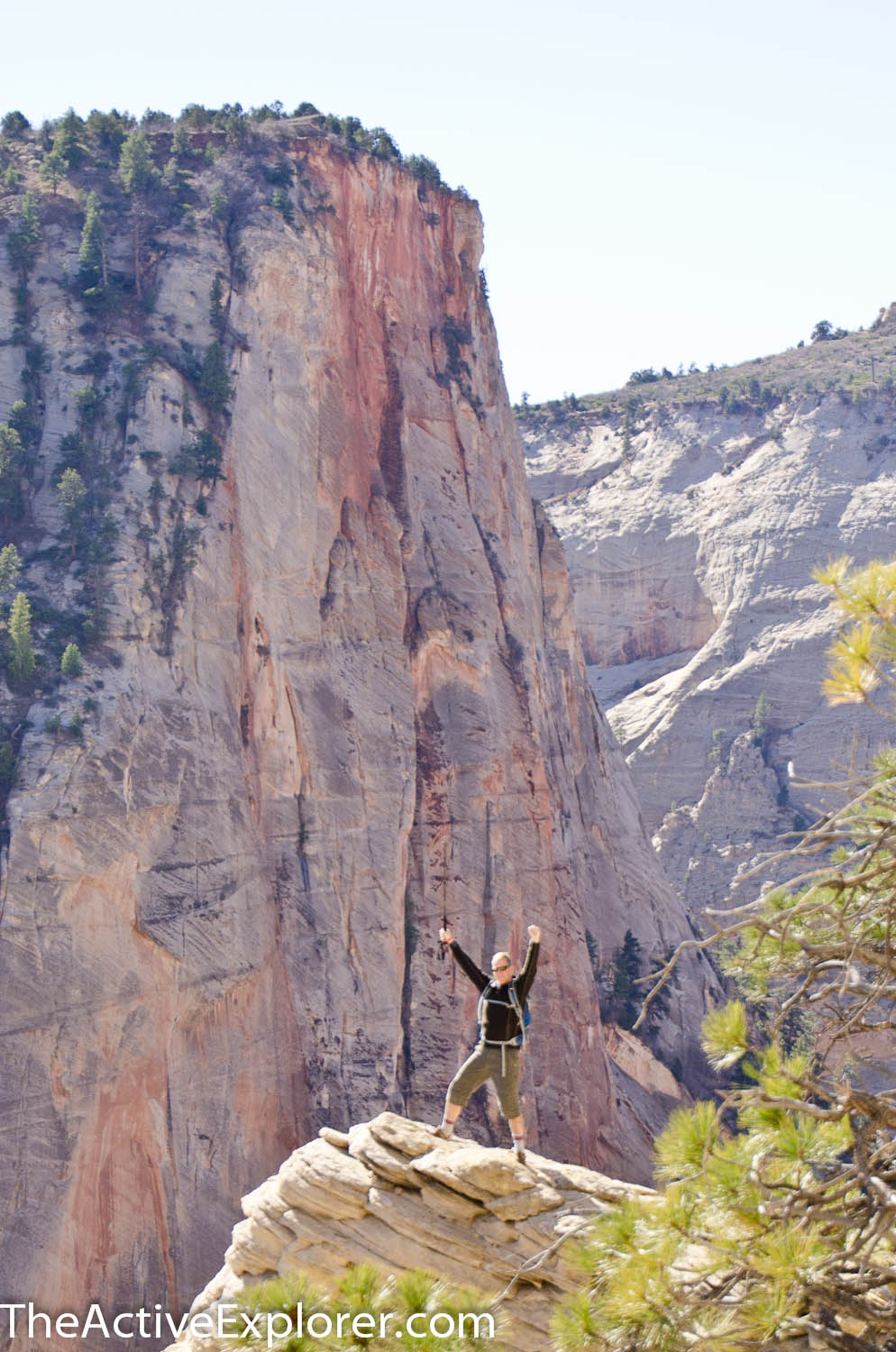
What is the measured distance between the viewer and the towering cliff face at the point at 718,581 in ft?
276

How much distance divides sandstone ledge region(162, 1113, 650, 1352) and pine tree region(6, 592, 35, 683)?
75.9 ft

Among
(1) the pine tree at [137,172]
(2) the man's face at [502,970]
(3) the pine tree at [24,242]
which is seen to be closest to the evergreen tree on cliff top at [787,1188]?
(2) the man's face at [502,970]

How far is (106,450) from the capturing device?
137 feet

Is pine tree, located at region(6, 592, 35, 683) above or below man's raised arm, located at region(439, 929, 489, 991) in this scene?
above

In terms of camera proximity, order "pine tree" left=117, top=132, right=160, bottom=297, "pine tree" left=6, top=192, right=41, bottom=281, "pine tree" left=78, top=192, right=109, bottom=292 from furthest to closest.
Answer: "pine tree" left=117, top=132, right=160, bottom=297 < "pine tree" left=6, top=192, right=41, bottom=281 < "pine tree" left=78, top=192, right=109, bottom=292

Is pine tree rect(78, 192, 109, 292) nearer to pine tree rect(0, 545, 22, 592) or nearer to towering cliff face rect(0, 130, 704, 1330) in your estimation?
towering cliff face rect(0, 130, 704, 1330)

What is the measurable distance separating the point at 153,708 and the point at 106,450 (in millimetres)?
8179

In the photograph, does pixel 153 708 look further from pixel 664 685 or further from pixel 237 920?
pixel 664 685

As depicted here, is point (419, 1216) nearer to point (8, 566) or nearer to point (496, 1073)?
point (496, 1073)

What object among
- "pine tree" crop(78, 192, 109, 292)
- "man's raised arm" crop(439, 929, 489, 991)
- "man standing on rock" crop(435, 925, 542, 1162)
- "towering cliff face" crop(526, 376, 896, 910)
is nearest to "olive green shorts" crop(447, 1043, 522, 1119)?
"man standing on rock" crop(435, 925, 542, 1162)

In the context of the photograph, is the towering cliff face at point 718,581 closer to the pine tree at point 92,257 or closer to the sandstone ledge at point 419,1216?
the pine tree at point 92,257

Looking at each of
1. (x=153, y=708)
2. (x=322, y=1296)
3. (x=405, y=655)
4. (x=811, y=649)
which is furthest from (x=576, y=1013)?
(x=811, y=649)

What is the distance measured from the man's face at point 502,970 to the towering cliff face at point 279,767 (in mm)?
21381

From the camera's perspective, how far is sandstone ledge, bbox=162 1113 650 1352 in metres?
13.1
